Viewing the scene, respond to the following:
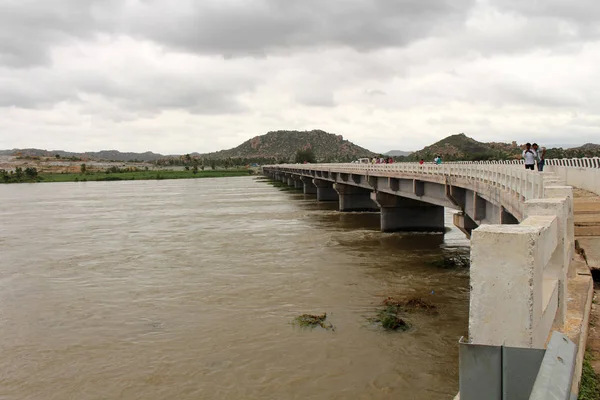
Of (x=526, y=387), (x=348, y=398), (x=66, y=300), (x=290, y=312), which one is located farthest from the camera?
(x=66, y=300)

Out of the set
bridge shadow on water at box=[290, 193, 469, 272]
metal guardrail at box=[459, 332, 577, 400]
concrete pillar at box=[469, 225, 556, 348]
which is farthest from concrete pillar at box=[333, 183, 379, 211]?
metal guardrail at box=[459, 332, 577, 400]

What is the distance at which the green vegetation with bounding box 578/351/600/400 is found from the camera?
433 centimetres

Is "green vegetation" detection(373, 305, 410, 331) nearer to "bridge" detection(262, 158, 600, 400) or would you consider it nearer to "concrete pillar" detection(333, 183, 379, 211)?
"bridge" detection(262, 158, 600, 400)

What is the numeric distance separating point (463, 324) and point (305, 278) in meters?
6.93

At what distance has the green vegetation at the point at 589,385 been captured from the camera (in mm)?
4334

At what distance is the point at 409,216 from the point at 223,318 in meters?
19.8

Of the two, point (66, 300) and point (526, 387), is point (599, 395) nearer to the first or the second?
point (526, 387)

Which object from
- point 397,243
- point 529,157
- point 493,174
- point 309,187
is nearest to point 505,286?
point 493,174

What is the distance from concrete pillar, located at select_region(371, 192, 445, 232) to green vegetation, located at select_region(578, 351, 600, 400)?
86.9 ft

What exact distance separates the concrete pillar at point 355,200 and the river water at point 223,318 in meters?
15.6

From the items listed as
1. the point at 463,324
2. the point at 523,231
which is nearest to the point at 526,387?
the point at 523,231

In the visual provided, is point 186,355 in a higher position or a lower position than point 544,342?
lower

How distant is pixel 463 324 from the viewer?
13.0m

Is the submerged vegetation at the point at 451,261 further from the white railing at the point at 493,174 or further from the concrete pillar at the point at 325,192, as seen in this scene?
the concrete pillar at the point at 325,192
